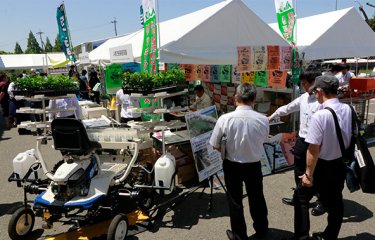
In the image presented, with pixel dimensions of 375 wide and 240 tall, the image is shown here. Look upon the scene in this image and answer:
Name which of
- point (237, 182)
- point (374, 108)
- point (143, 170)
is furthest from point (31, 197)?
point (374, 108)

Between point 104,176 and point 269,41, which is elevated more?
point 269,41

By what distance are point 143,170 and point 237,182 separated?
4.87 feet

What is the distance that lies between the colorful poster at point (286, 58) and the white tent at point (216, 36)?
231 mm

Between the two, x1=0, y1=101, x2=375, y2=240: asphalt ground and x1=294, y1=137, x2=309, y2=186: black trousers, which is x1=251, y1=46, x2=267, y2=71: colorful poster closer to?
x1=0, y1=101, x2=375, y2=240: asphalt ground

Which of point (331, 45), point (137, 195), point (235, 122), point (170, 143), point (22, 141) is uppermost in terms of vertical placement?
point (331, 45)

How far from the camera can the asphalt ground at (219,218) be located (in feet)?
12.6

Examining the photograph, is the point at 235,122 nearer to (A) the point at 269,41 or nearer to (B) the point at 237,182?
(B) the point at 237,182

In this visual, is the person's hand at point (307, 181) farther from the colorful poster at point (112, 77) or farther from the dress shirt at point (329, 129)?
the colorful poster at point (112, 77)

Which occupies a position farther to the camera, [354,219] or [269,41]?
[269,41]

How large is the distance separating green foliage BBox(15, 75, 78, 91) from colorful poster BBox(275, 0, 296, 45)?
4639mm

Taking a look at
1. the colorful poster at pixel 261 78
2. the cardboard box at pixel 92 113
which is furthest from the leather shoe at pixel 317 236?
the cardboard box at pixel 92 113

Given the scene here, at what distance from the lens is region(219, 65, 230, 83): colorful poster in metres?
8.25

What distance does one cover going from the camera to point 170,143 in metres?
4.70

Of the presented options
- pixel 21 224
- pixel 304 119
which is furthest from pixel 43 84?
pixel 304 119
